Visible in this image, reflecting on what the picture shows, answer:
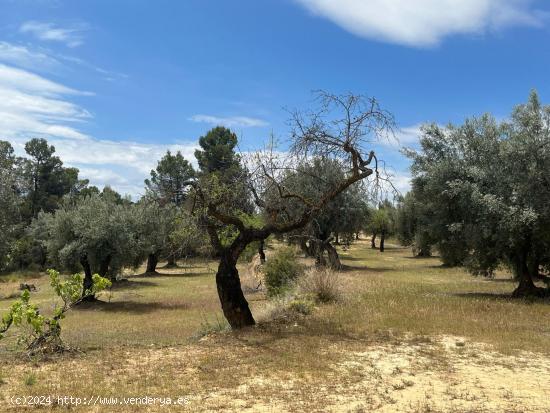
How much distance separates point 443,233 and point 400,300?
504 cm

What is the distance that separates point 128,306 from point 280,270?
377 inches

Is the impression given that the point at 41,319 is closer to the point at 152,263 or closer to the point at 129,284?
the point at 129,284

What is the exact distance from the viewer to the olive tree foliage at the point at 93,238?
88.5 feet

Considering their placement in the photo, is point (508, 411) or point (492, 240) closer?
point (508, 411)

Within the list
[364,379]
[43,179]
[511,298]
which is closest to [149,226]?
[511,298]

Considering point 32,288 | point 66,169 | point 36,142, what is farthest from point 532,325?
point 66,169

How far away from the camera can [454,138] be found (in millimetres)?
19828

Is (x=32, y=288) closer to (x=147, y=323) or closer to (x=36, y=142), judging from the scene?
(x=147, y=323)

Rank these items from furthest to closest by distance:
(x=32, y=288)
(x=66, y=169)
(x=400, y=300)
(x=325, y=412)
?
(x=66, y=169) < (x=32, y=288) < (x=400, y=300) < (x=325, y=412)

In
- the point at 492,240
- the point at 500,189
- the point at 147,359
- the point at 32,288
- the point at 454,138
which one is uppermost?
the point at 454,138

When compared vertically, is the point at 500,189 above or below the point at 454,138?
below

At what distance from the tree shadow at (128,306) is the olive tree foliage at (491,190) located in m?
12.7

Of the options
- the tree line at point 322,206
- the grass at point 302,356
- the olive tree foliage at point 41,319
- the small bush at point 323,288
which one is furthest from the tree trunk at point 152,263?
the olive tree foliage at point 41,319

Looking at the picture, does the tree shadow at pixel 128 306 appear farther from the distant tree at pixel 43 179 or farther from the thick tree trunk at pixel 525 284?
the distant tree at pixel 43 179
